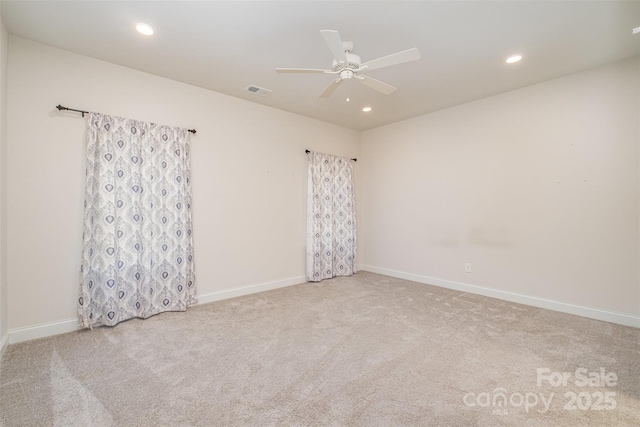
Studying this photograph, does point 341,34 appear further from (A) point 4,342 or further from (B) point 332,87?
(A) point 4,342

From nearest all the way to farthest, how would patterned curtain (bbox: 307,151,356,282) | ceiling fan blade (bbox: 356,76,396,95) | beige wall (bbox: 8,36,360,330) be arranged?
ceiling fan blade (bbox: 356,76,396,95) < beige wall (bbox: 8,36,360,330) < patterned curtain (bbox: 307,151,356,282)

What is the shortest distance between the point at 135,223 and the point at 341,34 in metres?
2.75

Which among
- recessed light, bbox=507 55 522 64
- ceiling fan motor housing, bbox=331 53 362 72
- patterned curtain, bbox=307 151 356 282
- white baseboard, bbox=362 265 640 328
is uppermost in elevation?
recessed light, bbox=507 55 522 64

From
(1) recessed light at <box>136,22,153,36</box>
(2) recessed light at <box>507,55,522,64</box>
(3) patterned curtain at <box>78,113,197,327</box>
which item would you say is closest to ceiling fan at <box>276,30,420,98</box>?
(1) recessed light at <box>136,22,153,36</box>

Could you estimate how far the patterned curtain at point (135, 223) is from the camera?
9.46 ft

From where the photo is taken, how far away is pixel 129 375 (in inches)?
82.4

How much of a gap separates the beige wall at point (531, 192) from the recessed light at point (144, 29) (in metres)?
3.77

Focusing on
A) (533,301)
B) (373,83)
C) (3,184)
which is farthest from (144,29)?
(533,301)

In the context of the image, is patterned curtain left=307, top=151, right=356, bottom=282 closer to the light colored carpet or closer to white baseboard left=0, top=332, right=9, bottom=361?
the light colored carpet

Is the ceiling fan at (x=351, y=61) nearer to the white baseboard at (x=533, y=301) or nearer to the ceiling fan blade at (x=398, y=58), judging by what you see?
the ceiling fan blade at (x=398, y=58)

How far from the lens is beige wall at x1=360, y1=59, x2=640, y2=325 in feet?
9.91

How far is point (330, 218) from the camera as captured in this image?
4.99 metres


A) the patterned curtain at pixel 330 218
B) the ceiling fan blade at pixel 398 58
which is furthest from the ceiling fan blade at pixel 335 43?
the patterned curtain at pixel 330 218

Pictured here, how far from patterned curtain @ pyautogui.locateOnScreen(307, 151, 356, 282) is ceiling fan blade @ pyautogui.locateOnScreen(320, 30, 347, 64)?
8.46 ft
